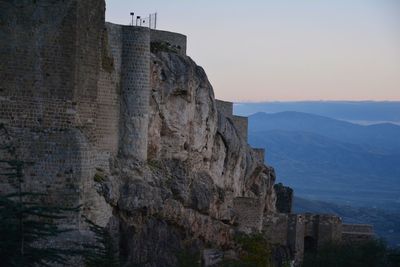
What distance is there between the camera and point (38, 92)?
3136cm

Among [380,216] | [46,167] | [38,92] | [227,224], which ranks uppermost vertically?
[38,92]

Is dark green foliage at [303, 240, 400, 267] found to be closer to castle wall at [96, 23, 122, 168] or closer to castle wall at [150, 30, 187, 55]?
castle wall at [150, 30, 187, 55]

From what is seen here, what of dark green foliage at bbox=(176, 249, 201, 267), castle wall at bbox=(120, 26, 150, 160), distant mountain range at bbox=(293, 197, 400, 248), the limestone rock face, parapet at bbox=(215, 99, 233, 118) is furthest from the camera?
distant mountain range at bbox=(293, 197, 400, 248)

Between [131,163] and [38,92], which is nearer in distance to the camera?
[38,92]

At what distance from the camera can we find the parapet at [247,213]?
45.6 metres

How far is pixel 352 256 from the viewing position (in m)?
42.8

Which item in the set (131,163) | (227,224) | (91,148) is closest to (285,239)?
(227,224)

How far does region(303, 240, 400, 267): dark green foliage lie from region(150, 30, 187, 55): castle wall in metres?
12.0

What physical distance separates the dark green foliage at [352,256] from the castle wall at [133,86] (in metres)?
11.8

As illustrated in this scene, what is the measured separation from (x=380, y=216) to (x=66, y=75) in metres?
122

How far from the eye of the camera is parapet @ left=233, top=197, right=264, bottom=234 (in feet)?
150

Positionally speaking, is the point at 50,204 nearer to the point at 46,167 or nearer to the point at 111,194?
the point at 46,167

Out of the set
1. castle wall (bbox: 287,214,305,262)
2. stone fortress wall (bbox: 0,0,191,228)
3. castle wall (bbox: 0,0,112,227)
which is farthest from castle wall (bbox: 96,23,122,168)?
castle wall (bbox: 287,214,305,262)

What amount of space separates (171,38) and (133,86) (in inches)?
260
